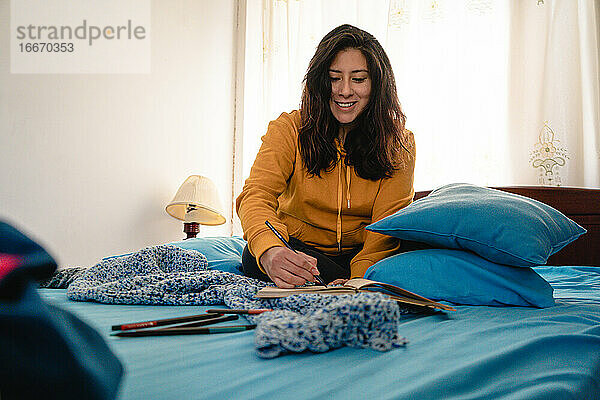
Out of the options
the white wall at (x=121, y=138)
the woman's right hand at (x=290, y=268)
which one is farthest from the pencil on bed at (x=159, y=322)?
the white wall at (x=121, y=138)

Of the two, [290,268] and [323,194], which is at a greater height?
[323,194]

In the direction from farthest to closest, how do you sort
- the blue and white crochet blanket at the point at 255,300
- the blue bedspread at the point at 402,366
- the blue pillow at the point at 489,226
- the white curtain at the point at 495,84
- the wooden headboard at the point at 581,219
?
the white curtain at the point at 495,84 < the wooden headboard at the point at 581,219 < the blue pillow at the point at 489,226 < the blue and white crochet blanket at the point at 255,300 < the blue bedspread at the point at 402,366

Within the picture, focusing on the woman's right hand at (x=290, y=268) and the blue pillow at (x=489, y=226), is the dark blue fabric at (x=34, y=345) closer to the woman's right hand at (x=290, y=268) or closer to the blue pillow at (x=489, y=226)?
the woman's right hand at (x=290, y=268)

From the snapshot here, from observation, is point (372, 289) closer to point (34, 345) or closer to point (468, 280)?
point (468, 280)

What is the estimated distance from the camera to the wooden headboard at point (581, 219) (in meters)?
2.08

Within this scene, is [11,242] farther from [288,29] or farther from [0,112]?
[288,29]

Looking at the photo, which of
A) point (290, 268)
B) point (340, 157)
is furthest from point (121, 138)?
point (290, 268)

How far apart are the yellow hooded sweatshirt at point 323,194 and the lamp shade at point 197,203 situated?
1.22 m

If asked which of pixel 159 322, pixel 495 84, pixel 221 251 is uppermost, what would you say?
pixel 495 84

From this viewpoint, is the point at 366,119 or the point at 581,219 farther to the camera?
the point at 581,219

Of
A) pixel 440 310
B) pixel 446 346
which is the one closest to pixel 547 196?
pixel 440 310

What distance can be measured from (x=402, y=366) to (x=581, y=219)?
1.76m

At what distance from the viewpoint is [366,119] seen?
1608 millimetres

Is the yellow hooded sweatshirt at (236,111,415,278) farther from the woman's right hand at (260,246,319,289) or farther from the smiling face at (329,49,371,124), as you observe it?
the woman's right hand at (260,246,319,289)
